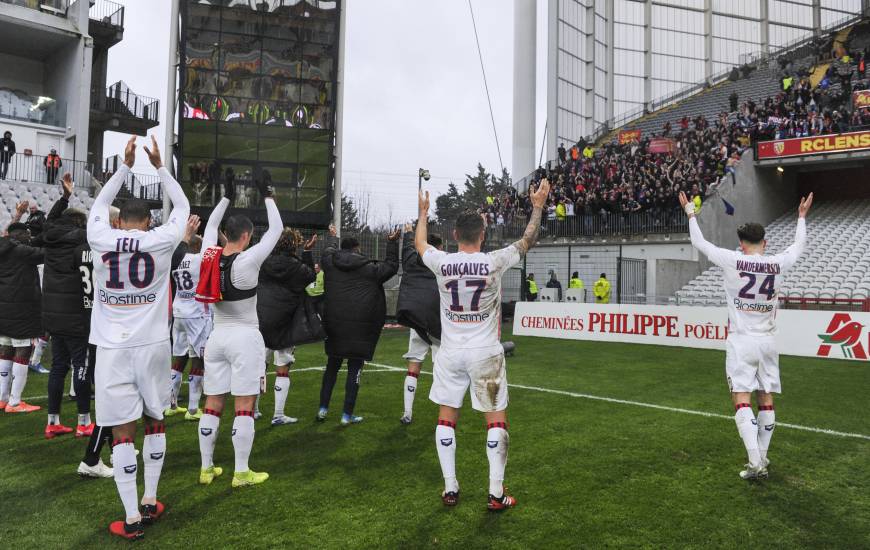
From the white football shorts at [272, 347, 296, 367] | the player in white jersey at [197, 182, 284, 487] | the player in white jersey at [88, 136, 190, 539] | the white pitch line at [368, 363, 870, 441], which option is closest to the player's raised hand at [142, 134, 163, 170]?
the player in white jersey at [88, 136, 190, 539]

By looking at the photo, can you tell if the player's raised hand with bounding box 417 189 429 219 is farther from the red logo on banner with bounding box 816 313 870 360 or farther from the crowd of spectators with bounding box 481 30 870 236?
the crowd of spectators with bounding box 481 30 870 236

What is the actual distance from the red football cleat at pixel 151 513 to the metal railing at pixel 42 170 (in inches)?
891

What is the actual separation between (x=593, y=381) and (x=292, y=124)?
16.5m

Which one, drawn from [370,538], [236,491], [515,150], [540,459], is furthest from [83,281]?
[515,150]

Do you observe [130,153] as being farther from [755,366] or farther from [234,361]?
[755,366]

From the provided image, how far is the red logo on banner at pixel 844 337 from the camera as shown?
1193 cm

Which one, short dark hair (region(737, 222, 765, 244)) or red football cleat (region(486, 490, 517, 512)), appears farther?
short dark hair (region(737, 222, 765, 244))

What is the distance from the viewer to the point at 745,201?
24156mm

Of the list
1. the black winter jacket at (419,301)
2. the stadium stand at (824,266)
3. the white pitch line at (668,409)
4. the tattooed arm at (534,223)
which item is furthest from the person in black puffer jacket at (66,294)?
the stadium stand at (824,266)

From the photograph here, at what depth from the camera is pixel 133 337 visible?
385 centimetres

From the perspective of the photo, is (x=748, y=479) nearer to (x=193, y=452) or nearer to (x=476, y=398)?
(x=476, y=398)

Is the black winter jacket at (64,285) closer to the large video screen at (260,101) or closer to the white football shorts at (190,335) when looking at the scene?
the white football shorts at (190,335)

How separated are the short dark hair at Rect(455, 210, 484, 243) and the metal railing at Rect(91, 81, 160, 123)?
31.5m

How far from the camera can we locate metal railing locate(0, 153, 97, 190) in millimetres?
23078
